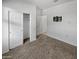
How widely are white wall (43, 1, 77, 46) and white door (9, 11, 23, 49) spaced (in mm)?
3107

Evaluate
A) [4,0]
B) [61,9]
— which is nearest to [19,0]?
[4,0]

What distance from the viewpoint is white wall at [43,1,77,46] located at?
447cm

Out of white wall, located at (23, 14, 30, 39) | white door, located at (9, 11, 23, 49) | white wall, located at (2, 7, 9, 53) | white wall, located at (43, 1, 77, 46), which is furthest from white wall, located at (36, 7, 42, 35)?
white wall, located at (2, 7, 9, 53)

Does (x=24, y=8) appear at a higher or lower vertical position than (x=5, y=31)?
higher

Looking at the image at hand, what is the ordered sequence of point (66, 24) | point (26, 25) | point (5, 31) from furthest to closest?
point (26, 25), point (66, 24), point (5, 31)

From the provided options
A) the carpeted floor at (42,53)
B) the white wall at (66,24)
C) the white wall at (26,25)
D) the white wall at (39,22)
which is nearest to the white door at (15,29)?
the carpeted floor at (42,53)

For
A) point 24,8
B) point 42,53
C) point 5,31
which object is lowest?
point 42,53

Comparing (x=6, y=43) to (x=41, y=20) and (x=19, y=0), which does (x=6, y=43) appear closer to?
(x=19, y=0)

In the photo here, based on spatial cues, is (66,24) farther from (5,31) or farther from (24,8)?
(5,31)

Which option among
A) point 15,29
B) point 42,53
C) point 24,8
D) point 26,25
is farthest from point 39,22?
point 42,53

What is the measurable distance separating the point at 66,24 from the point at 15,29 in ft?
11.3

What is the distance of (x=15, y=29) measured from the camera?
410 centimetres

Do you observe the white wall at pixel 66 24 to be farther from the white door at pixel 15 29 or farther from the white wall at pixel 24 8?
the white door at pixel 15 29

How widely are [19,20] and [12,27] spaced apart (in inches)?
27.1
